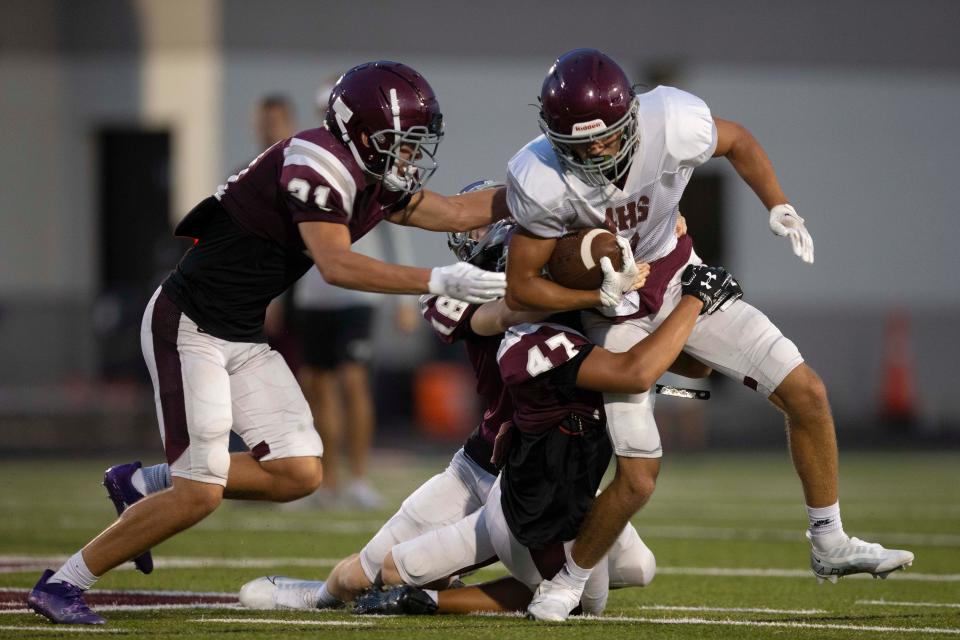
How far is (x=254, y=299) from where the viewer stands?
4023 mm

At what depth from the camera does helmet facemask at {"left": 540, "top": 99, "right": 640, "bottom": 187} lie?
3768 mm

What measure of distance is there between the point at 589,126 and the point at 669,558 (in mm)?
2040

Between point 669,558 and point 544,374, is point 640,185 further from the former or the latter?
point 669,558

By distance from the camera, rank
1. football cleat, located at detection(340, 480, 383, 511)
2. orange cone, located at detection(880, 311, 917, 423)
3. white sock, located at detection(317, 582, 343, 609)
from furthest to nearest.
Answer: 1. orange cone, located at detection(880, 311, 917, 423)
2. football cleat, located at detection(340, 480, 383, 511)
3. white sock, located at detection(317, 582, 343, 609)

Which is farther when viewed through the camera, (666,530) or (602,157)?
(666,530)

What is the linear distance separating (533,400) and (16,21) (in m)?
10.8

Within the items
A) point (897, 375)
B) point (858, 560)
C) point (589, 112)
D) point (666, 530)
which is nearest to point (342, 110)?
point (589, 112)

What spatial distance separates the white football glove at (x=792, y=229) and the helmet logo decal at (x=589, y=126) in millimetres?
635

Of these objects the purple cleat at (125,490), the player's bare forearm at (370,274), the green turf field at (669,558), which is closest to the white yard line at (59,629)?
the green turf field at (669,558)

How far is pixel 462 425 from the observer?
39.0 ft

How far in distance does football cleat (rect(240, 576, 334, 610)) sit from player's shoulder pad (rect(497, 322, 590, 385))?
83 centimetres

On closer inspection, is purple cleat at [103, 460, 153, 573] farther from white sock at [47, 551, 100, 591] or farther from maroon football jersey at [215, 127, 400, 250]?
maroon football jersey at [215, 127, 400, 250]

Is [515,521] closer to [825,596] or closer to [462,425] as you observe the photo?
[825,596]

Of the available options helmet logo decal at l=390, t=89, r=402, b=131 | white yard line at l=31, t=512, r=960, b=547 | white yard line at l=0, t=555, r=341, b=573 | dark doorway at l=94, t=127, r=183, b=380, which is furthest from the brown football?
dark doorway at l=94, t=127, r=183, b=380
